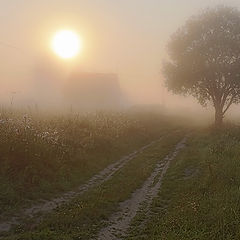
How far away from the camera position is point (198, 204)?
50.3 ft

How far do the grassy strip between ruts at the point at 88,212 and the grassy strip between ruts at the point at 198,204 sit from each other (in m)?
1.53

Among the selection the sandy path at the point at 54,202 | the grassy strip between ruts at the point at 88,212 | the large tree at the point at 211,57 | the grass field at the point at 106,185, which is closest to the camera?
the grassy strip between ruts at the point at 88,212

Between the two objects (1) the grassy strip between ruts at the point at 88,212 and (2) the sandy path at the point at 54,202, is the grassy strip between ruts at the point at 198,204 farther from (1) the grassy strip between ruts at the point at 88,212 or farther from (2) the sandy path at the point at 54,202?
(2) the sandy path at the point at 54,202

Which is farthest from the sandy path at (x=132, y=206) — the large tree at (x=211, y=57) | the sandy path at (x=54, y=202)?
the large tree at (x=211, y=57)

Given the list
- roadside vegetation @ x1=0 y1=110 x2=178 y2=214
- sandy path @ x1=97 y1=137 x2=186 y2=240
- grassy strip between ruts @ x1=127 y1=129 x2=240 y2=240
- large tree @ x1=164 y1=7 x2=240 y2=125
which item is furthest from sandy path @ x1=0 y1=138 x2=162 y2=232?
large tree @ x1=164 y1=7 x2=240 y2=125

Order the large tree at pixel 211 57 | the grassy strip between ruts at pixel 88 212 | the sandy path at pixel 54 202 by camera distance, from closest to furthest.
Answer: the grassy strip between ruts at pixel 88 212
the sandy path at pixel 54 202
the large tree at pixel 211 57

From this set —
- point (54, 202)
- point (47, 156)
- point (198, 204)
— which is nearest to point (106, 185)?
point (54, 202)

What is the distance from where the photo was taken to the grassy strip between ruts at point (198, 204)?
12.5 meters

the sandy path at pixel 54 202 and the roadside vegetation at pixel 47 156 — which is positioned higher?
the roadside vegetation at pixel 47 156

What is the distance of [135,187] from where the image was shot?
66.4 ft

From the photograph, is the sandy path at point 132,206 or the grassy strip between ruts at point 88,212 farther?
the sandy path at point 132,206

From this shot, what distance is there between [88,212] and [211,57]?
135 feet

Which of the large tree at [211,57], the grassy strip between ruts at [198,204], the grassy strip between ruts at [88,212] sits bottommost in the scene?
the grassy strip between ruts at [88,212]

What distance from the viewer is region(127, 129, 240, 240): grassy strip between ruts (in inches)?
493
